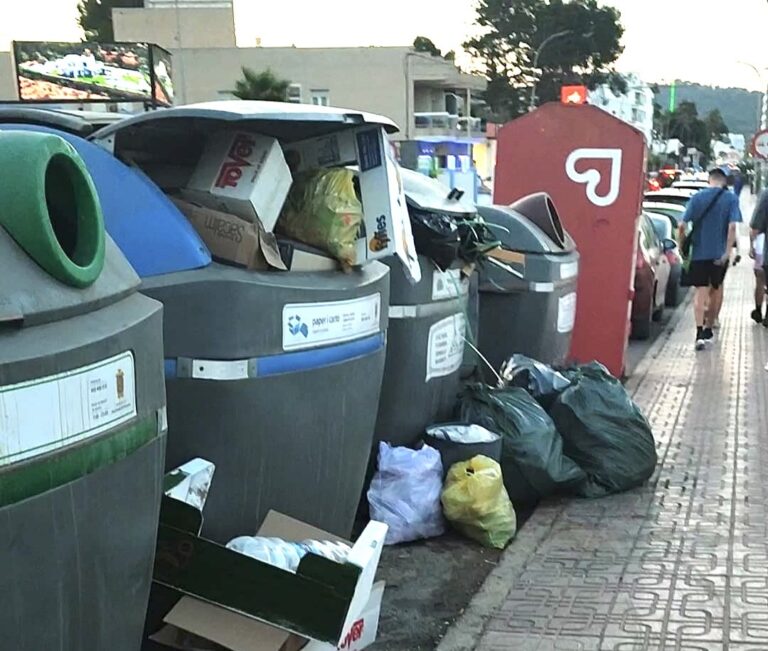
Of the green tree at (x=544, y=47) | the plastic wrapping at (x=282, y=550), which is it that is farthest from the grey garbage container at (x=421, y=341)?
the green tree at (x=544, y=47)

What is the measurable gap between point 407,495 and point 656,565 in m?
1.11

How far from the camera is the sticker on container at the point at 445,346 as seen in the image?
487cm

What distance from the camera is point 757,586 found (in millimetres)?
4105

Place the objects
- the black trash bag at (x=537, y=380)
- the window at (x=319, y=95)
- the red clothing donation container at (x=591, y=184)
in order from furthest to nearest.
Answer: the window at (x=319, y=95) < the red clothing donation container at (x=591, y=184) < the black trash bag at (x=537, y=380)

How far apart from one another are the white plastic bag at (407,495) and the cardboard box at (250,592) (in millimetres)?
1509

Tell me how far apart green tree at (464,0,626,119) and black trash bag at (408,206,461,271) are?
76741mm

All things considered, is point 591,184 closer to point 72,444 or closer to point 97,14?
point 72,444

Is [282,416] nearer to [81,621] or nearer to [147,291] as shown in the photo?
[147,291]

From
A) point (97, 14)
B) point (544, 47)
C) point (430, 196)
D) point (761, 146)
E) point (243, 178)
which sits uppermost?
point (97, 14)

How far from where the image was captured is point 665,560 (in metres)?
4.41

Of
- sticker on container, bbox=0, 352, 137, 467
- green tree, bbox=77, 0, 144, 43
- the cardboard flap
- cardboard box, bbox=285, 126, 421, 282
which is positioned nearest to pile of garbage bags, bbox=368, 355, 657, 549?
cardboard box, bbox=285, 126, 421, 282

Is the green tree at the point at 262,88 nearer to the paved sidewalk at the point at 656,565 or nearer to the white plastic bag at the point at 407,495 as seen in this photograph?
the paved sidewalk at the point at 656,565

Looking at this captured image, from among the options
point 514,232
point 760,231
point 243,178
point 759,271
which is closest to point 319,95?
point 759,271

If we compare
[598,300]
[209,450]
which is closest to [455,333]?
[209,450]
